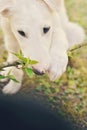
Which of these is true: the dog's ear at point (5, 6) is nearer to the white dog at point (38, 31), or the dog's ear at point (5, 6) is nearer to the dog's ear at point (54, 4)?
the white dog at point (38, 31)

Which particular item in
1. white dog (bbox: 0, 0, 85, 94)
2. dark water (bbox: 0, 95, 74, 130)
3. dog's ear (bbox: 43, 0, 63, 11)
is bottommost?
dark water (bbox: 0, 95, 74, 130)

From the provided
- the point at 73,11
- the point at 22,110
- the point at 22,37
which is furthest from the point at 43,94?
the point at 73,11

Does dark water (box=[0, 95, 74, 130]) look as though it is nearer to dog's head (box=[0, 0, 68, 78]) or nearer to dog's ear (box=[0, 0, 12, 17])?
dog's head (box=[0, 0, 68, 78])

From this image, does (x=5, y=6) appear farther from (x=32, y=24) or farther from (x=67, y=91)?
(x=67, y=91)

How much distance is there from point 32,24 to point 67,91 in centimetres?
47

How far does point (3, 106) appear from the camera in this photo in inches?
97.3

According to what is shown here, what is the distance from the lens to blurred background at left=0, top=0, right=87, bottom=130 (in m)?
2.53

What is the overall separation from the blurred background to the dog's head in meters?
0.30

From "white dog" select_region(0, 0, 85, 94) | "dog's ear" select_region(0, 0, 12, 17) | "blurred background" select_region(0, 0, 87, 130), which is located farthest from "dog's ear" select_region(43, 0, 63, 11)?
"blurred background" select_region(0, 0, 87, 130)

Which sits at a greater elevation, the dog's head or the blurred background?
the dog's head

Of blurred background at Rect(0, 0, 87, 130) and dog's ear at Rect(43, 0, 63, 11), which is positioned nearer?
dog's ear at Rect(43, 0, 63, 11)

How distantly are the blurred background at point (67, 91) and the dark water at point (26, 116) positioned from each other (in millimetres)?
34

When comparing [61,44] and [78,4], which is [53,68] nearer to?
[61,44]

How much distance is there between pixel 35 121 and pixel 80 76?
1.14 ft
